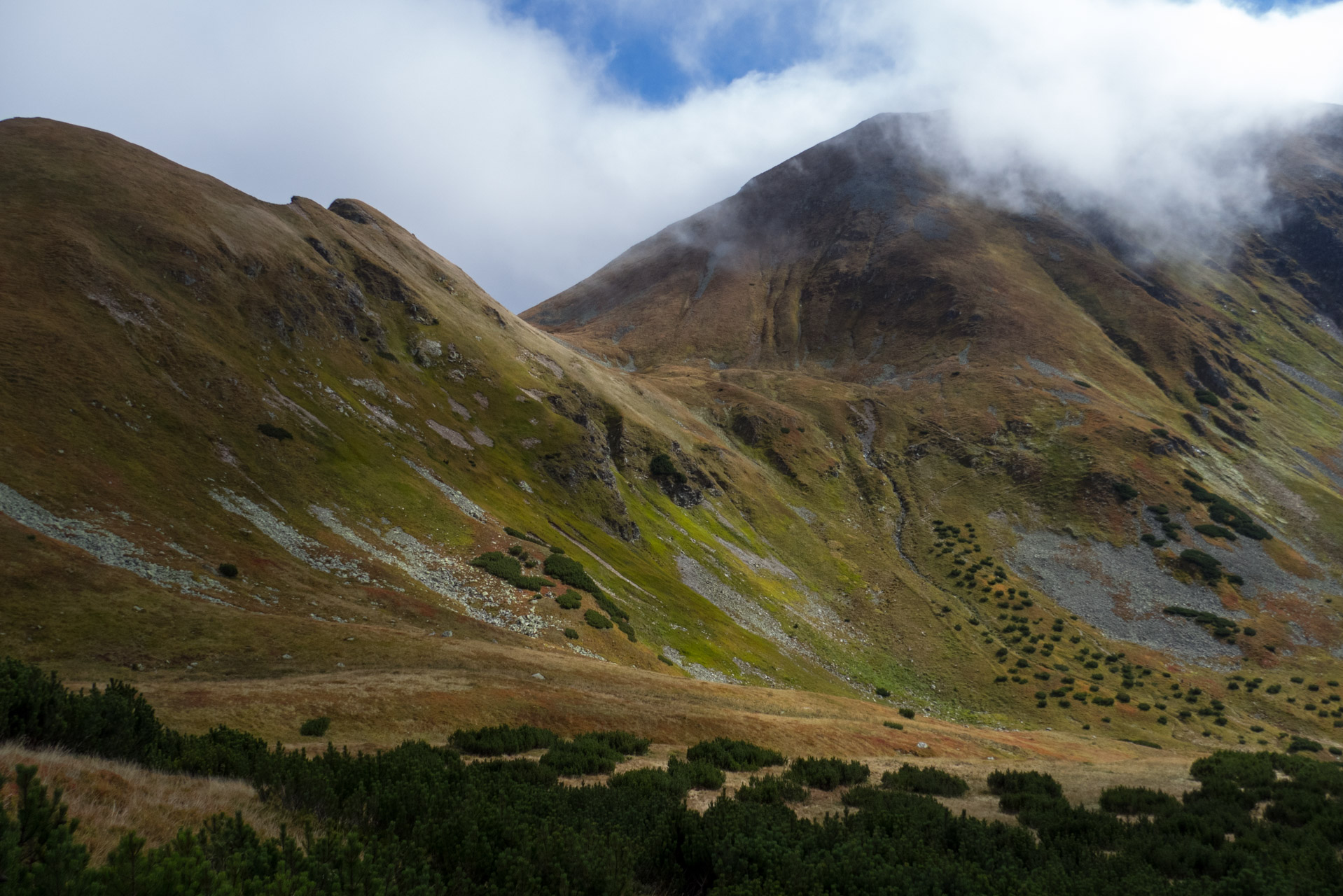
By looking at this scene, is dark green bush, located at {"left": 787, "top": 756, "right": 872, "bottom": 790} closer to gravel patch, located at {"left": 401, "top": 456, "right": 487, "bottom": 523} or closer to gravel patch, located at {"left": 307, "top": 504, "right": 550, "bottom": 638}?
gravel patch, located at {"left": 307, "top": 504, "right": 550, "bottom": 638}

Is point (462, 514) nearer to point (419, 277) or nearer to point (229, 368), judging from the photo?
point (229, 368)

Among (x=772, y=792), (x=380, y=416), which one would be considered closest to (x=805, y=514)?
(x=380, y=416)

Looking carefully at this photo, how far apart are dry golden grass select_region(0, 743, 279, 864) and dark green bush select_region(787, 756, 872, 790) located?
496 inches

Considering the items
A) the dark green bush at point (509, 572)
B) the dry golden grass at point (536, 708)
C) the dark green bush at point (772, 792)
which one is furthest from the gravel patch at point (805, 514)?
A: the dark green bush at point (772, 792)

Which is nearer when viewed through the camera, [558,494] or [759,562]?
[558,494]

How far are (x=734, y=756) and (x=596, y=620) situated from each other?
75.1 feet

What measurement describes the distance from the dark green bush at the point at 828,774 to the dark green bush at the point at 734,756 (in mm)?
1513

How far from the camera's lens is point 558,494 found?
68.8m

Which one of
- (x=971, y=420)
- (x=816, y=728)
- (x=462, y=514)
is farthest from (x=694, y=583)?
(x=971, y=420)

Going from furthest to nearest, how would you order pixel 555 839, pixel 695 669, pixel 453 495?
1. pixel 453 495
2. pixel 695 669
3. pixel 555 839

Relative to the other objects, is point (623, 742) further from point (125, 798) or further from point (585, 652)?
point (585, 652)

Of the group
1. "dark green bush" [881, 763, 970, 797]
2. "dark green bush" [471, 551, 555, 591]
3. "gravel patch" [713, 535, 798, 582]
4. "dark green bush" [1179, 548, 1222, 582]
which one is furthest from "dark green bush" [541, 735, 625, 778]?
"dark green bush" [1179, 548, 1222, 582]

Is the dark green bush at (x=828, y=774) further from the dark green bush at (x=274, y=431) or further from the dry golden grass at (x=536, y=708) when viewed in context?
the dark green bush at (x=274, y=431)

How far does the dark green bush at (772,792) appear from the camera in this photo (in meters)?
13.7
